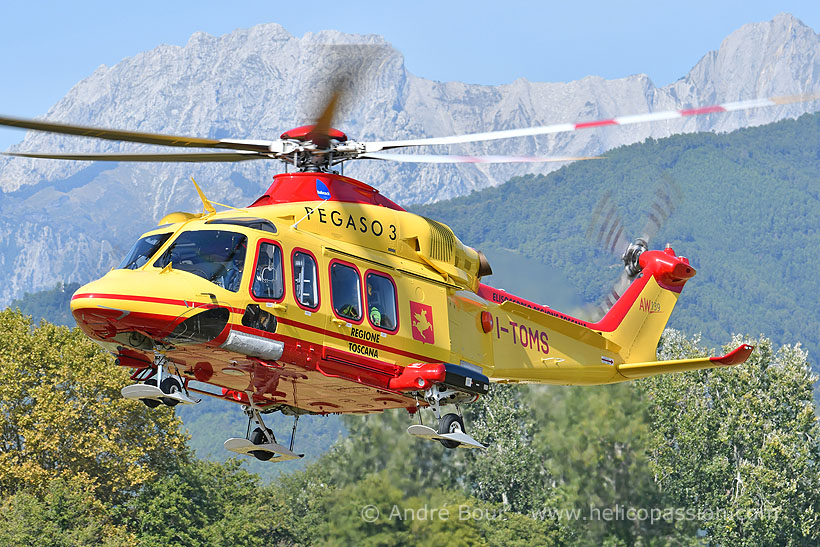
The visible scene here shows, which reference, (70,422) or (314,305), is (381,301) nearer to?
(314,305)

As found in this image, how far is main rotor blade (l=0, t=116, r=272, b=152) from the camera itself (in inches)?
589

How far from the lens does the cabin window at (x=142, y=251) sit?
16.9 meters

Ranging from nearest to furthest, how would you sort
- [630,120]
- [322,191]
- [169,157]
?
1. [630,120]
2. [169,157]
3. [322,191]

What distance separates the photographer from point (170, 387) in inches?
663

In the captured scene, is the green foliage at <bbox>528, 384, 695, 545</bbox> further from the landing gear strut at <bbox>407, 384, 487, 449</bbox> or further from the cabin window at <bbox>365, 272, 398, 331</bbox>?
the cabin window at <bbox>365, 272, 398, 331</bbox>

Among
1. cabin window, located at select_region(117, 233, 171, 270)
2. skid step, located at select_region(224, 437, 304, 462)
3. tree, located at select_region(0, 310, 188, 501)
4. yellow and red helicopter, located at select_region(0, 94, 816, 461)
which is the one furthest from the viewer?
tree, located at select_region(0, 310, 188, 501)

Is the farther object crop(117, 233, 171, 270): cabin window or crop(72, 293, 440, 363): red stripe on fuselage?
crop(117, 233, 171, 270): cabin window

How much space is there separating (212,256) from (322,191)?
286 cm

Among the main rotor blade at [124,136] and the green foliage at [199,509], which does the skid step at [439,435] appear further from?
the green foliage at [199,509]

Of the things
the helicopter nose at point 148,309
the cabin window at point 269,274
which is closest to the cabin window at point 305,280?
the cabin window at point 269,274

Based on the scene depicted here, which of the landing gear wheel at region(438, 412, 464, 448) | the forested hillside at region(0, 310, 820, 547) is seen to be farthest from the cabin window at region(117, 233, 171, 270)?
the forested hillside at region(0, 310, 820, 547)

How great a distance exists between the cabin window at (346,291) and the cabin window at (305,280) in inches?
14.4

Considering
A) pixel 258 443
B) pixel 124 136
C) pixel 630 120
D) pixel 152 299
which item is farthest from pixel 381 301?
pixel 630 120

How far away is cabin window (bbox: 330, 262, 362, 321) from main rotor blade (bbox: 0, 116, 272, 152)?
2.39m
